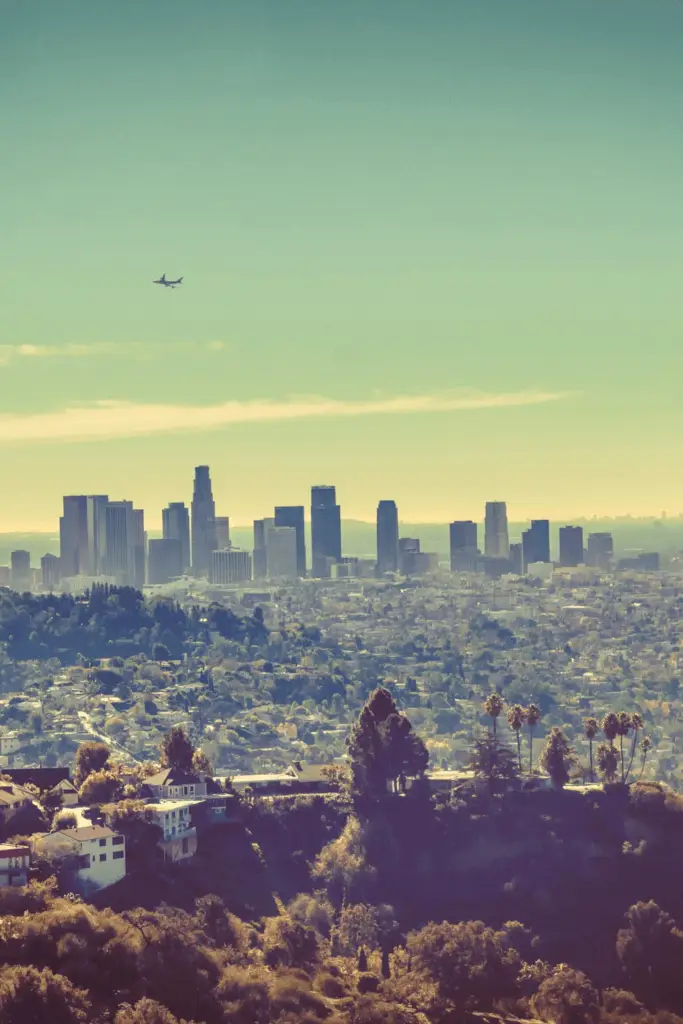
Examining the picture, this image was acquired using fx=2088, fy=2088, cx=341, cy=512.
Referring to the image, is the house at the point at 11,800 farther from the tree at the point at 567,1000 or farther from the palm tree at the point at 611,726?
the palm tree at the point at 611,726

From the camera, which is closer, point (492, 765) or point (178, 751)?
point (178, 751)

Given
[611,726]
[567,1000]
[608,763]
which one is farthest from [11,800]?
[611,726]

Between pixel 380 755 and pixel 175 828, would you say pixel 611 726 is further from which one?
pixel 175 828

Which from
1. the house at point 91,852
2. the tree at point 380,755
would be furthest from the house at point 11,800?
the tree at point 380,755

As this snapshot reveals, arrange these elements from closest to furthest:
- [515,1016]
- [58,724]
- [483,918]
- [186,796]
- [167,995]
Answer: [167,995]
[515,1016]
[483,918]
[186,796]
[58,724]

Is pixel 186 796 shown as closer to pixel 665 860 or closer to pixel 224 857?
pixel 224 857

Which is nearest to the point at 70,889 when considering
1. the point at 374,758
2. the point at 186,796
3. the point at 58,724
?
the point at 186,796
